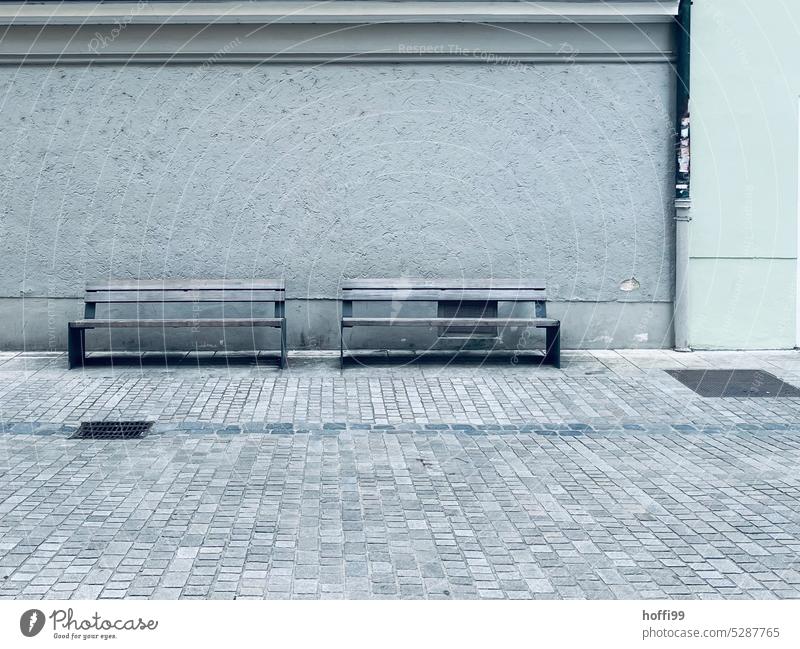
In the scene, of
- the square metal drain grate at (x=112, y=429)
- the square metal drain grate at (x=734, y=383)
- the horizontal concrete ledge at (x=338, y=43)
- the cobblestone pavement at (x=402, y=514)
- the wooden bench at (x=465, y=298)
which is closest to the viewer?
the cobblestone pavement at (x=402, y=514)

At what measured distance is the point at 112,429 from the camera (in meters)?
7.59

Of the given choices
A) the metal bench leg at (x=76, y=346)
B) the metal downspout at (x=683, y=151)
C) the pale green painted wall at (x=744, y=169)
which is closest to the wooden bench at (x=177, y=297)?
the metal bench leg at (x=76, y=346)

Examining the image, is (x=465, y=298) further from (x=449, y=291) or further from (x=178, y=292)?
(x=178, y=292)

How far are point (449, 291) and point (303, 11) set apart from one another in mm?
3289

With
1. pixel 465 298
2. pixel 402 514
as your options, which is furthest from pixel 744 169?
pixel 402 514

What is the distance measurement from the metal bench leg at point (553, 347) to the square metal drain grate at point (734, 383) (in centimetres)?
109

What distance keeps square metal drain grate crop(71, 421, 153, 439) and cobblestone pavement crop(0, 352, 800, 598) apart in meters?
0.15

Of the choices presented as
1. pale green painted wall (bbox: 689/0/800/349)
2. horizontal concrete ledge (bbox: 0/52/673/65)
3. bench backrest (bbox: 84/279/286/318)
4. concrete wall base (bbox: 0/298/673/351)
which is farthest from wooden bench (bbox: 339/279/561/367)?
horizontal concrete ledge (bbox: 0/52/673/65)

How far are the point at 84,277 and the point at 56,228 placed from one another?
605mm

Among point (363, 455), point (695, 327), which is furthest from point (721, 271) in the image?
point (363, 455)

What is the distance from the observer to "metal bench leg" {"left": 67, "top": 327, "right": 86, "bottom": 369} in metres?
9.86

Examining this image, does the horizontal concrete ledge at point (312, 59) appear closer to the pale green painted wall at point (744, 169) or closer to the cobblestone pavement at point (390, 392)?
the pale green painted wall at point (744, 169)

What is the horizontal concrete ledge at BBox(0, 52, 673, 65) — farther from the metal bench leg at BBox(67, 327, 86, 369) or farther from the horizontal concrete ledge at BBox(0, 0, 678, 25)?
the metal bench leg at BBox(67, 327, 86, 369)

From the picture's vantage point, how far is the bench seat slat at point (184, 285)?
403 inches
